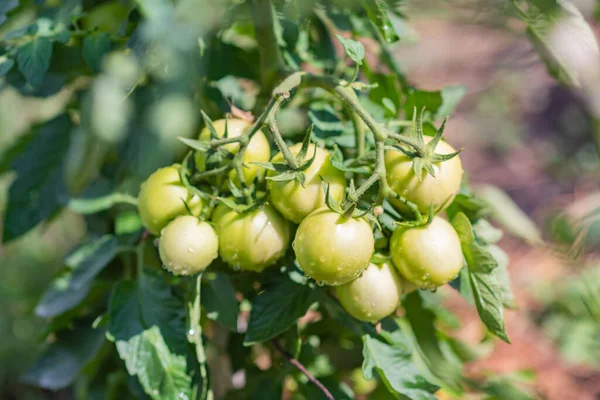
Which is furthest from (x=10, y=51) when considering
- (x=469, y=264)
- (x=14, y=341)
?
(x=14, y=341)

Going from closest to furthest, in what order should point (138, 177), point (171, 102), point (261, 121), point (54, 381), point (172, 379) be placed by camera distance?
point (171, 102), point (261, 121), point (172, 379), point (138, 177), point (54, 381)

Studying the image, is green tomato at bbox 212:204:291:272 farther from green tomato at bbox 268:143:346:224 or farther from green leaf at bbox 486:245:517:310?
green leaf at bbox 486:245:517:310

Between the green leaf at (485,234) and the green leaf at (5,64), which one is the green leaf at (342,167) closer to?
the green leaf at (485,234)

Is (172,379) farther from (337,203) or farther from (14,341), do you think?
(14,341)

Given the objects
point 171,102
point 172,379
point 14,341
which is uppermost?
point 171,102

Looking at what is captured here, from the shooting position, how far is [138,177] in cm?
81

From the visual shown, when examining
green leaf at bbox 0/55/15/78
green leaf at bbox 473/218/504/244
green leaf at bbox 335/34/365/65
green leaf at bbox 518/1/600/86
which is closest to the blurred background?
green leaf at bbox 518/1/600/86

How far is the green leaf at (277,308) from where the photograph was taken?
672mm

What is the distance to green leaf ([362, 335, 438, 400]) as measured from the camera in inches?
26.2

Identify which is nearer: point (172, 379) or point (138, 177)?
point (172, 379)

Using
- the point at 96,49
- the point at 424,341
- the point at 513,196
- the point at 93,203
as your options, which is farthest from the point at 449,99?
the point at 513,196

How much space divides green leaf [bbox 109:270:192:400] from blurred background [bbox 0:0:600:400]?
45cm

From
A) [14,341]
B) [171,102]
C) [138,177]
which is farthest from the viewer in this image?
[14,341]

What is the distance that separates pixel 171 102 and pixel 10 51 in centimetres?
45
